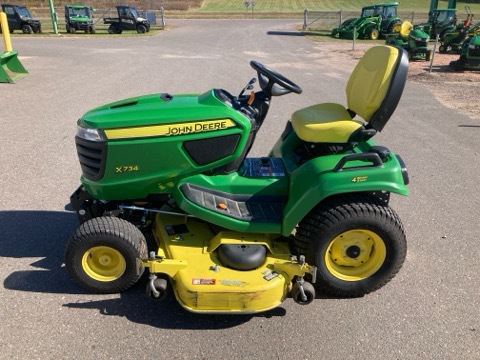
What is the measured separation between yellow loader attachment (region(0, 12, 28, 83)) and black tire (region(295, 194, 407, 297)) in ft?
29.2

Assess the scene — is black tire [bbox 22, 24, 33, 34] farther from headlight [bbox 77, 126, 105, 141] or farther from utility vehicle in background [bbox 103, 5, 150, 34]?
headlight [bbox 77, 126, 105, 141]

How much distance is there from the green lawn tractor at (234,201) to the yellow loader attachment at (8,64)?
7870 mm

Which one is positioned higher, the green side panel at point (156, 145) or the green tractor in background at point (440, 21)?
the green side panel at point (156, 145)

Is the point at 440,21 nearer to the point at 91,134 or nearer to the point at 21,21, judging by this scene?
the point at 21,21

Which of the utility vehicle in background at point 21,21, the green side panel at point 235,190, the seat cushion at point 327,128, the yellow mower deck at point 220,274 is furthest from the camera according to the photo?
the utility vehicle in background at point 21,21

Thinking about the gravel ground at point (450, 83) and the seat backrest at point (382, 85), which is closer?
the seat backrest at point (382, 85)

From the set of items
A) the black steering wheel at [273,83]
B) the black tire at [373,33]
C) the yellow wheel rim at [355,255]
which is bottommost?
the black tire at [373,33]

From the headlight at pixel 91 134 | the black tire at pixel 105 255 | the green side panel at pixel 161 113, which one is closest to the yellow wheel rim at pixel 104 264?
the black tire at pixel 105 255

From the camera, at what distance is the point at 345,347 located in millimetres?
2496

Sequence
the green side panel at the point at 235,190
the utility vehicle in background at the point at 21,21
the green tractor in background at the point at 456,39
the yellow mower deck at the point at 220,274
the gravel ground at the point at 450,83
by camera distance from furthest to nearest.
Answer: the utility vehicle in background at the point at 21,21 < the green tractor in background at the point at 456,39 < the gravel ground at the point at 450,83 < the green side panel at the point at 235,190 < the yellow mower deck at the point at 220,274

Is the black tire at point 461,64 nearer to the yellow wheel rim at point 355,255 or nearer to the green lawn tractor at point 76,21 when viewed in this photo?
the yellow wheel rim at point 355,255

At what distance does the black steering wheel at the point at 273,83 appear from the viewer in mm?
2857

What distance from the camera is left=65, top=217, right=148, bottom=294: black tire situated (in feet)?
8.94

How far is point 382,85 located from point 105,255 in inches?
82.5
